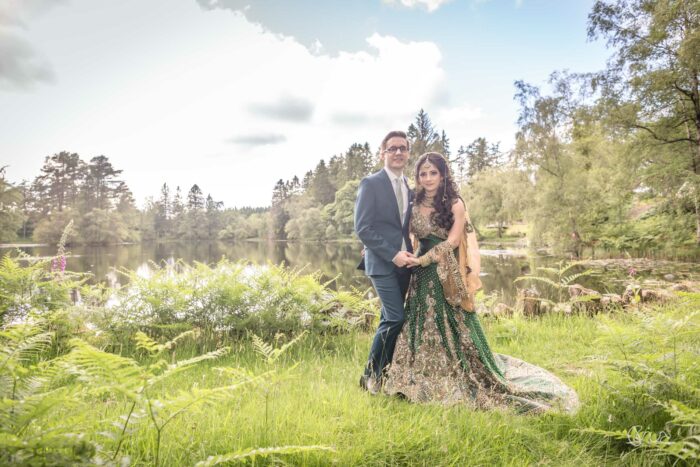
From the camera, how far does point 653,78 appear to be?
54.2ft

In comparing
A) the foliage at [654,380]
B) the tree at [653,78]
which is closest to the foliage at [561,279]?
the foliage at [654,380]

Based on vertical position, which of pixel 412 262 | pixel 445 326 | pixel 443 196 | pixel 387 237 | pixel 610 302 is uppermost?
pixel 443 196

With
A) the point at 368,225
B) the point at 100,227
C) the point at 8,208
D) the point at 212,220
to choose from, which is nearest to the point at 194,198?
the point at 212,220

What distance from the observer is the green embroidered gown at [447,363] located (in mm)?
3492

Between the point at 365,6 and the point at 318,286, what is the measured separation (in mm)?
12148

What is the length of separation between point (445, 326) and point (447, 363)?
15.4 inches

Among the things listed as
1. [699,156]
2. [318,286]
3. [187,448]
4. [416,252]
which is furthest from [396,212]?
[699,156]

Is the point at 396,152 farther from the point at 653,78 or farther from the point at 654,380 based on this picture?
the point at 653,78

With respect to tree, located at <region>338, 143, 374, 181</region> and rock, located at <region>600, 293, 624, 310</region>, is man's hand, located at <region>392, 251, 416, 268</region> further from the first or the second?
tree, located at <region>338, 143, 374, 181</region>

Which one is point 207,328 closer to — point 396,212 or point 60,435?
point 396,212

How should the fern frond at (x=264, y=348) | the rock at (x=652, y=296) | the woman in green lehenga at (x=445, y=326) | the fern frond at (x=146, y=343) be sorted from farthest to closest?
the rock at (x=652, y=296) < the woman in green lehenga at (x=445, y=326) < the fern frond at (x=264, y=348) < the fern frond at (x=146, y=343)

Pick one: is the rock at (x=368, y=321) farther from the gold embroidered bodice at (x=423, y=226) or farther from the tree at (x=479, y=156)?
the tree at (x=479, y=156)

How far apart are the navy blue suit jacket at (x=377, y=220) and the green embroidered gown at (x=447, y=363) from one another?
0.89 feet

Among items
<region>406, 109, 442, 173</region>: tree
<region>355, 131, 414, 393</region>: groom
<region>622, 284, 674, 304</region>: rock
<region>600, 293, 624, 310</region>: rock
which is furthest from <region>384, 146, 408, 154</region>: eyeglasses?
<region>406, 109, 442, 173</region>: tree
